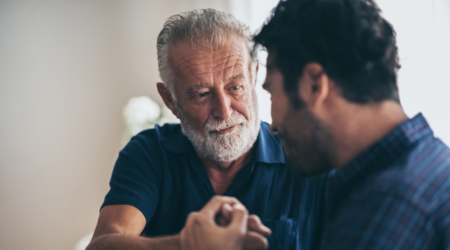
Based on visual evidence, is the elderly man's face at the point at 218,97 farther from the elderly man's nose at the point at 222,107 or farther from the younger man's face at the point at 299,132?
the younger man's face at the point at 299,132

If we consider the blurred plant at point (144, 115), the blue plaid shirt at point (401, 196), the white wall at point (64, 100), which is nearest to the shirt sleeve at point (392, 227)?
the blue plaid shirt at point (401, 196)

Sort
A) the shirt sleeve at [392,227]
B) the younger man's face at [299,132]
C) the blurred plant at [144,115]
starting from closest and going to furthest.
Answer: the shirt sleeve at [392,227] → the younger man's face at [299,132] → the blurred plant at [144,115]

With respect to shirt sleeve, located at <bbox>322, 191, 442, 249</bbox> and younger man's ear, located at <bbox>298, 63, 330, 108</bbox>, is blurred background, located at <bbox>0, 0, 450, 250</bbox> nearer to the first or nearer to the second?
younger man's ear, located at <bbox>298, 63, 330, 108</bbox>

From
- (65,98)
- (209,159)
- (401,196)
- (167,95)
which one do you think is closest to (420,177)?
(401,196)

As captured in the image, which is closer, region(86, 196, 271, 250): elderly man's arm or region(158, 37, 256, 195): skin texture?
region(86, 196, 271, 250): elderly man's arm

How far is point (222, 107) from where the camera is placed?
53.8 inches

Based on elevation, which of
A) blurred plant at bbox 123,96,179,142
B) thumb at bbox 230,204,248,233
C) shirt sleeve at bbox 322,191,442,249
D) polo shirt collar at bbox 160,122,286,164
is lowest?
blurred plant at bbox 123,96,179,142

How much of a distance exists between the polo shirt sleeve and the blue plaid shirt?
794 mm

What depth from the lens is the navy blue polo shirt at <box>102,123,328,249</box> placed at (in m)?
1.32

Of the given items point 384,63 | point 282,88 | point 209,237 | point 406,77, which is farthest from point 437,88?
point 209,237

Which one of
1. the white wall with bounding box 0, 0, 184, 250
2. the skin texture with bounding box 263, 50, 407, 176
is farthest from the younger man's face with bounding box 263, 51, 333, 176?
the white wall with bounding box 0, 0, 184, 250

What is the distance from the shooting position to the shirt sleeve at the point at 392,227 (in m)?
0.61

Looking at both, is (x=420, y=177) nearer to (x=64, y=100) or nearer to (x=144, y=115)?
(x=144, y=115)

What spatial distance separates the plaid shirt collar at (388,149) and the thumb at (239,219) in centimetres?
24
